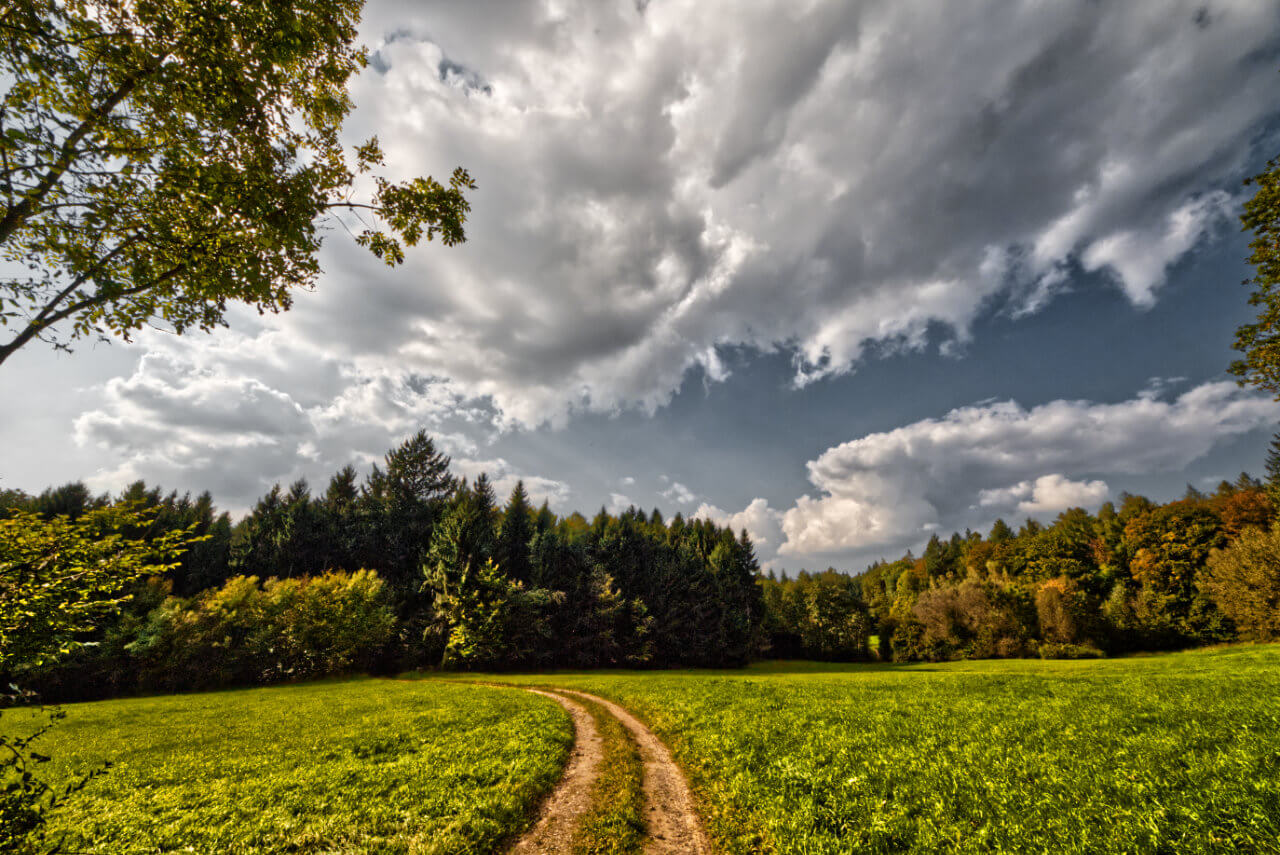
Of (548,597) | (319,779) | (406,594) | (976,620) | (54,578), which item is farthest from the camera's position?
(976,620)

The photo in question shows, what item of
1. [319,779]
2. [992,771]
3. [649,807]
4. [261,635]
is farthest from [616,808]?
[261,635]

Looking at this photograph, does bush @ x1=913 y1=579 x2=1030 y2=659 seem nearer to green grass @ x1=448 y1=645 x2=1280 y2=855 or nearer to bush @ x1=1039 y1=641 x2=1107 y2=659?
bush @ x1=1039 y1=641 x2=1107 y2=659

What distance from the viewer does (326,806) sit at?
9266 mm

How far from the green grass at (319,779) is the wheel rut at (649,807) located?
480mm

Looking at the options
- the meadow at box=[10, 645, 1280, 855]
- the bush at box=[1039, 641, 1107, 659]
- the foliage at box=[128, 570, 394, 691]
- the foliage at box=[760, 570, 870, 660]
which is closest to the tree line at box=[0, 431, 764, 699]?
the foliage at box=[128, 570, 394, 691]

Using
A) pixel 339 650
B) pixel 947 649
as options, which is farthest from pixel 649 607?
pixel 947 649

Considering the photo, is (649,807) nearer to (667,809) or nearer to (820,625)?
(667,809)

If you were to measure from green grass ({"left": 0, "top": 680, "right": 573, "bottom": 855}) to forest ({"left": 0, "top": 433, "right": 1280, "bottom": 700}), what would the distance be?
73.9ft

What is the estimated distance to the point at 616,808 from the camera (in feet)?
30.0

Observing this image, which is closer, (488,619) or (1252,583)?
(1252,583)

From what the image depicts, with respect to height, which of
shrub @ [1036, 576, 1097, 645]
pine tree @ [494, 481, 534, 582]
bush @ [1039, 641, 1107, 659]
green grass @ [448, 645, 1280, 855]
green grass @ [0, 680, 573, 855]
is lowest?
bush @ [1039, 641, 1107, 659]

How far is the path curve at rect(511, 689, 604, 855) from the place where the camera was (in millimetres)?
7918

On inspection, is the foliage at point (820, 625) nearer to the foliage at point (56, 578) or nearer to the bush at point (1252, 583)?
the bush at point (1252, 583)

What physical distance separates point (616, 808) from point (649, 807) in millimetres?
748
